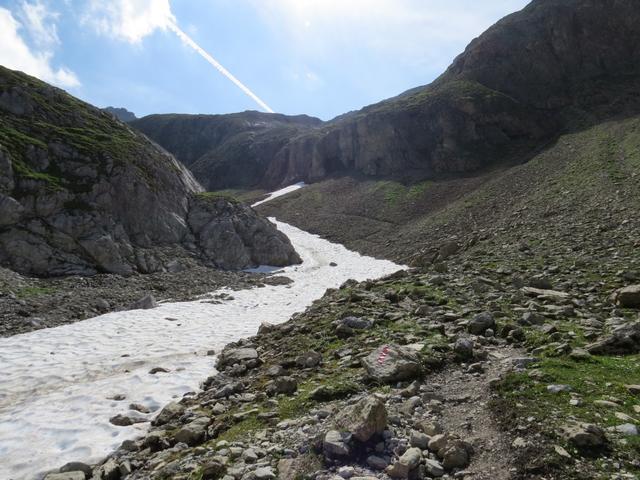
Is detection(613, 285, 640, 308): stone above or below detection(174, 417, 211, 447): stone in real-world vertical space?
below

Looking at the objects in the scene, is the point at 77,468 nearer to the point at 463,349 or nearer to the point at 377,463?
the point at 377,463

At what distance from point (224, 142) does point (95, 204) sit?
142435 millimetres

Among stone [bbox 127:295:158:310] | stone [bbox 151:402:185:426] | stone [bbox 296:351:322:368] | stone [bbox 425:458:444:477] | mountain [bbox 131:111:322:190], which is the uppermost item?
mountain [bbox 131:111:322:190]

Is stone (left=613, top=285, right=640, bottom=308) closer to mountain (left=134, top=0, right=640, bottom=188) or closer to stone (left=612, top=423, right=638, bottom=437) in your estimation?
stone (left=612, top=423, right=638, bottom=437)

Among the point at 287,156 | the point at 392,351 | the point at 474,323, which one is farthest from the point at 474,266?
the point at 287,156

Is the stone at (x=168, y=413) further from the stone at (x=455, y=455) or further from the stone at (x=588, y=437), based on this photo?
the stone at (x=588, y=437)

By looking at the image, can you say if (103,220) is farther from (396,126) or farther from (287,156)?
(287,156)

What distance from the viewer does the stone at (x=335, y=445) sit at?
18.1 feet

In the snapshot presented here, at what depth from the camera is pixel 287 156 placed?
396 ft

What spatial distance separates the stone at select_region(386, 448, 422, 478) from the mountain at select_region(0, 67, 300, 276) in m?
26.0

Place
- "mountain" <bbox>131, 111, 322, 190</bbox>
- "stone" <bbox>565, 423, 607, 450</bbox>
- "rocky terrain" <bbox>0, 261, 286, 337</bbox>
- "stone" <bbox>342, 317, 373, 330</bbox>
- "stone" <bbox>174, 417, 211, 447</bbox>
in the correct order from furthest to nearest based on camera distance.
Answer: "mountain" <bbox>131, 111, 322, 190</bbox>
"rocky terrain" <bbox>0, 261, 286, 337</bbox>
"stone" <bbox>342, 317, 373, 330</bbox>
"stone" <bbox>174, 417, 211, 447</bbox>
"stone" <bbox>565, 423, 607, 450</bbox>

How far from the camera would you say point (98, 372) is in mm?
12492

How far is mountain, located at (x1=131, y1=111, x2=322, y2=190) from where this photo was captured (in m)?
139

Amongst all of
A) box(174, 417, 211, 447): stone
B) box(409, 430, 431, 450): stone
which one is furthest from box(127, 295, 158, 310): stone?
box(409, 430, 431, 450): stone
